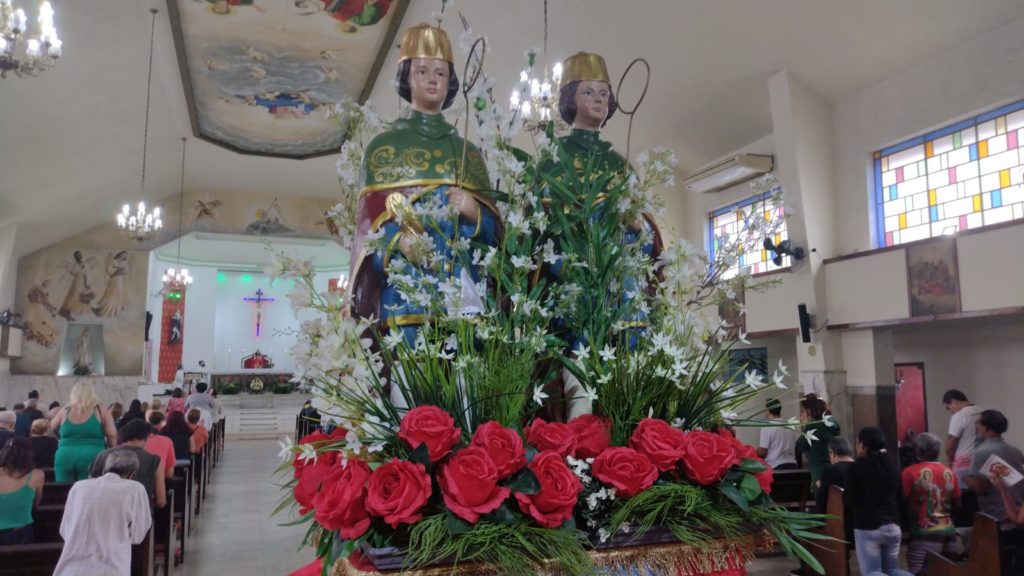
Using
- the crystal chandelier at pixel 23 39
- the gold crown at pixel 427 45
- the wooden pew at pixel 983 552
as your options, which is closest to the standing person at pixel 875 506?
the wooden pew at pixel 983 552

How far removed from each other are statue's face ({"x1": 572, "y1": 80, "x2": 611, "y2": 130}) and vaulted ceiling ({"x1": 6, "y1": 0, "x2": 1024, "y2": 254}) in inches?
204

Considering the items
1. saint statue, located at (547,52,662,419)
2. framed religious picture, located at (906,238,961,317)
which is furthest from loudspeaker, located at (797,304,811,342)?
saint statue, located at (547,52,662,419)

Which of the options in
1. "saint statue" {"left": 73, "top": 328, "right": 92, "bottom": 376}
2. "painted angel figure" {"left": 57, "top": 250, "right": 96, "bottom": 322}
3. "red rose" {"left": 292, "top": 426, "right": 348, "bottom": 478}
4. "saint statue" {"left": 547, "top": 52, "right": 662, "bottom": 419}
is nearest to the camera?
"red rose" {"left": 292, "top": 426, "right": 348, "bottom": 478}

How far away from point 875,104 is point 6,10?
8.83 meters

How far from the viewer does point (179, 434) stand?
755 centimetres

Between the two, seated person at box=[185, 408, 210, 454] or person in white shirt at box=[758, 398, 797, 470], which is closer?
person in white shirt at box=[758, 398, 797, 470]

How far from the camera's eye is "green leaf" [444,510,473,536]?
124 cm

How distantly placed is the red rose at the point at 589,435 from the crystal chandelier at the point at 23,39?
643cm

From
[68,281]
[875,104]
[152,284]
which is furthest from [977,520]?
[152,284]

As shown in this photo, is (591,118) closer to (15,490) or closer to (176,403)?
(15,490)

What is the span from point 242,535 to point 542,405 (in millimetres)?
6493

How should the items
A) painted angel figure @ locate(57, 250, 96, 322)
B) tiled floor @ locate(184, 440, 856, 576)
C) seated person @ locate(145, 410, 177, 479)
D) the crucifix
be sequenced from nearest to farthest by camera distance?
seated person @ locate(145, 410, 177, 479) < tiled floor @ locate(184, 440, 856, 576) < painted angel figure @ locate(57, 250, 96, 322) < the crucifix

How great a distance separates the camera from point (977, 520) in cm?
392

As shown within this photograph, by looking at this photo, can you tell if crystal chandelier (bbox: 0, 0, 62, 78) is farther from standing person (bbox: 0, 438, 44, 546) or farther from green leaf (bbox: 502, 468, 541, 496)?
green leaf (bbox: 502, 468, 541, 496)
